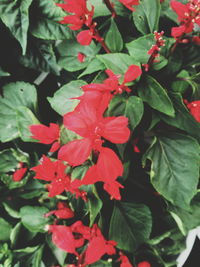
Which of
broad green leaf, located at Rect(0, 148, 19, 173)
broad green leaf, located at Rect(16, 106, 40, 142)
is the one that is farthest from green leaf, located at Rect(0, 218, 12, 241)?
broad green leaf, located at Rect(16, 106, 40, 142)

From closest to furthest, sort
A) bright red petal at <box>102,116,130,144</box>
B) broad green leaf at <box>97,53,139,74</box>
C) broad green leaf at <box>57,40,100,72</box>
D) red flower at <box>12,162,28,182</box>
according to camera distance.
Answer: bright red petal at <box>102,116,130,144</box>, broad green leaf at <box>97,53,139,74</box>, broad green leaf at <box>57,40,100,72</box>, red flower at <box>12,162,28,182</box>

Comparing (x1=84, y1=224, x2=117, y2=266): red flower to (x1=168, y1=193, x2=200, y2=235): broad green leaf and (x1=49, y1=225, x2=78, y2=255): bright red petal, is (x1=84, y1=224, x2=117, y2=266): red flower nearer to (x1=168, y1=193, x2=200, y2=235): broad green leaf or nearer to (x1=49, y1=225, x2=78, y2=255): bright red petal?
(x1=49, y1=225, x2=78, y2=255): bright red petal

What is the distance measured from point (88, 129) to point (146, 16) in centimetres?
28

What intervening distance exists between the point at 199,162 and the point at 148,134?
14 cm

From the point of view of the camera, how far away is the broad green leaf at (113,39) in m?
0.56

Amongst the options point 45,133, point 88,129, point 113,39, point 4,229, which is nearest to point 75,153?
point 88,129

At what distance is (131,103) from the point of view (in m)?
0.50

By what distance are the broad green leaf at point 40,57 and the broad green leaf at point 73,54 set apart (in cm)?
4

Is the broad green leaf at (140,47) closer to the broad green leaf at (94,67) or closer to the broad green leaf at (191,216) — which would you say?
the broad green leaf at (94,67)

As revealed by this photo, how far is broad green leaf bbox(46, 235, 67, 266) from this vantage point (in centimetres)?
72

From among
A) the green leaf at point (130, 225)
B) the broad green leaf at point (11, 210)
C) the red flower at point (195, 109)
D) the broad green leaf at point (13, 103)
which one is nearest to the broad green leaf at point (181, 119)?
the red flower at point (195, 109)

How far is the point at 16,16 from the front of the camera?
59 cm

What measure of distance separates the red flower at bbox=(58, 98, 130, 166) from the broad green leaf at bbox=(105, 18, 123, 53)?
0.19m

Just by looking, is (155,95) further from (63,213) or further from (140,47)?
(63,213)
